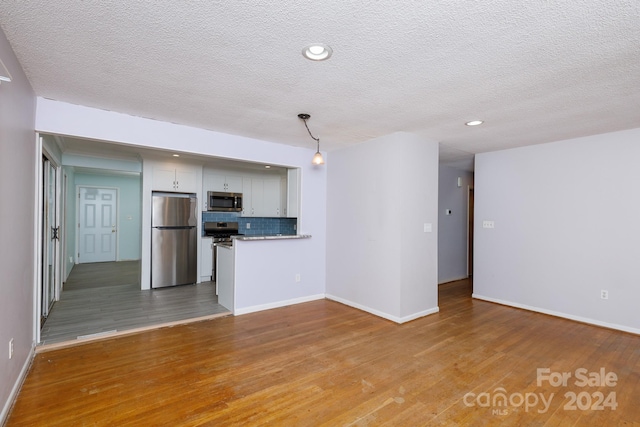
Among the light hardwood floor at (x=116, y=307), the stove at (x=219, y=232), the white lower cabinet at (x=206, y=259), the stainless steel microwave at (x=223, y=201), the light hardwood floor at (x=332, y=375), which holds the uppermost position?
the stainless steel microwave at (x=223, y=201)

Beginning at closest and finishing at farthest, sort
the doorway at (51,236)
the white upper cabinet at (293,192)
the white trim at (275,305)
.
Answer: the doorway at (51,236) → the white trim at (275,305) → the white upper cabinet at (293,192)

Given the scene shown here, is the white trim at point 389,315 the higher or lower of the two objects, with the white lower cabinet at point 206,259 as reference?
lower

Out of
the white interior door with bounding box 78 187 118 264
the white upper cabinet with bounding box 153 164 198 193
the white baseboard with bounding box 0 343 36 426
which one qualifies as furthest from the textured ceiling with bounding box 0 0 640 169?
the white interior door with bounding box 78 187 118 264

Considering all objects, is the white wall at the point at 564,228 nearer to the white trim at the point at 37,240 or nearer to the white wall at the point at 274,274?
the white wall at the point at 274,274

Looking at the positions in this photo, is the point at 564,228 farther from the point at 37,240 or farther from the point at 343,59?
the point at 37,240

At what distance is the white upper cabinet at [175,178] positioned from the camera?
17.7 feet

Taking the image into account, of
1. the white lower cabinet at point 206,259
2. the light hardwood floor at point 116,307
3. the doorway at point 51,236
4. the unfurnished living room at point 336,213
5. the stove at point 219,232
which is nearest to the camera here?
the unfurnished living room at point 336,213

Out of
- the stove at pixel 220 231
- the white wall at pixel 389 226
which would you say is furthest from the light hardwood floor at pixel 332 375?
the stove at pixel 220 231

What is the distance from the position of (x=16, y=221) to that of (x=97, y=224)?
6852mm

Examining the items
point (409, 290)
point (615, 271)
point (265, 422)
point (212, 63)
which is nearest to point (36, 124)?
point (212, 63)

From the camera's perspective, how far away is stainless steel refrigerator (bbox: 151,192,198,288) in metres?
5.33

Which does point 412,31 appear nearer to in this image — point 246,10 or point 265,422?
point 246,10

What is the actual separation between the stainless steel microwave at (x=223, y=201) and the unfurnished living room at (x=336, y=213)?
1.31 ft

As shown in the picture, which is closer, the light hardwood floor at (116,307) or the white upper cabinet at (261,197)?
the light hardwood floor at (116,307)
